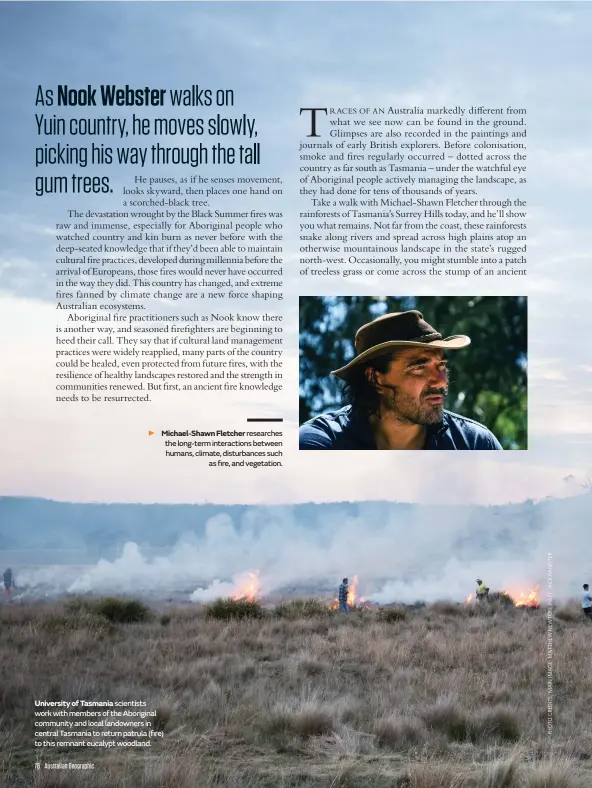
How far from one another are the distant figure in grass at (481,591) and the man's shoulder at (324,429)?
262 centimetres

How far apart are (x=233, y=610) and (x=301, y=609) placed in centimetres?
95

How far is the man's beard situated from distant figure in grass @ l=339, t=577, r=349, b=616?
214cm

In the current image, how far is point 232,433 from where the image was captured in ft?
32.5

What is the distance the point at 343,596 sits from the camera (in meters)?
11.2

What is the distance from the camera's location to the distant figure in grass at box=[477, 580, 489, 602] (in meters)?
10.9

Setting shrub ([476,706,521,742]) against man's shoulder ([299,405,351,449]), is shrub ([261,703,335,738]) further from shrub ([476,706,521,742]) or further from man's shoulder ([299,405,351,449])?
man's shoulder ([299,405,351,449])

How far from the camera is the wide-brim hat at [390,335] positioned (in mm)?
10273

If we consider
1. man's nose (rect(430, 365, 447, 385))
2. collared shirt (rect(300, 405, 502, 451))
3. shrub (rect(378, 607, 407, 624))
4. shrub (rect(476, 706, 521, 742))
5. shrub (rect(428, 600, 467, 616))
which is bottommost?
shrub (rect(476, 706, 521, 742))

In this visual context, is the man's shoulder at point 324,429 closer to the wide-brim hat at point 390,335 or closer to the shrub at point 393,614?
the wide-brim hat at point 390,335

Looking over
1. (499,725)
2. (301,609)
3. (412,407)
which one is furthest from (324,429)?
(499,725)

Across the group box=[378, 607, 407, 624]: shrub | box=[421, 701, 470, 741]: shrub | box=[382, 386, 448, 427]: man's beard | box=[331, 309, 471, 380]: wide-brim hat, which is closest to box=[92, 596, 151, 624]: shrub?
box=[378, 607, 407, 624]: shrub

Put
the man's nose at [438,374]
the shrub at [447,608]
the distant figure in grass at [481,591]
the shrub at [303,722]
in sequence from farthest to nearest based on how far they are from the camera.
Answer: the shrub at [447,608] < the distant figure in grass at [481,591] < the man's nose at [438,374] < the shrub at [303,722]

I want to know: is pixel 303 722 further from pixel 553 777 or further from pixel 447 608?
pixel 447 608

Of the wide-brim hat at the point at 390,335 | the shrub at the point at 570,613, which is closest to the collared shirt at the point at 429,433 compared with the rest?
the wide-brim hat at the point at 390,335
